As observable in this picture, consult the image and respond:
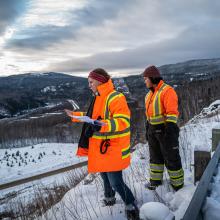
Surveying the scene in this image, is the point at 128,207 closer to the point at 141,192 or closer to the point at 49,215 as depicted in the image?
the point at 141,192

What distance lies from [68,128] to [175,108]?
159 ft

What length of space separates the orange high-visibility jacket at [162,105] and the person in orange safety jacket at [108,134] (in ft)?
3.02

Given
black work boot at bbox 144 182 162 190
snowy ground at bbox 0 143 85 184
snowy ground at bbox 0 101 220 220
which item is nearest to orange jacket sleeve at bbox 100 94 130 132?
snowy ground at bbox 0 101 220 220

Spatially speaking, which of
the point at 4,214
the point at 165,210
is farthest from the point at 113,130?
the point at 4,214

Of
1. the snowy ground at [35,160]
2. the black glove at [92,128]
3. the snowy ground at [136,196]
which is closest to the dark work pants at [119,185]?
the snowy ground at [136,196]

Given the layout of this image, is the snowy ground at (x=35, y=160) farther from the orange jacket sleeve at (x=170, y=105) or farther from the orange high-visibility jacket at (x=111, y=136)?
the orange high-visibility jacket at (x=111, y=136)

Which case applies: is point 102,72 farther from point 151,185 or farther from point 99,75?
point 151,185

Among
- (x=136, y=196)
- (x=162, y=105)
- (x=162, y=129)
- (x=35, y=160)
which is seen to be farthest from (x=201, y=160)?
(x=35, y=160)

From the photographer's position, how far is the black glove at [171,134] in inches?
165

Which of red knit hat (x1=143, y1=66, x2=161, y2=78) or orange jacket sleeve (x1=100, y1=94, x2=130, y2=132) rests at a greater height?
red knit hat (x1=143, y1=66, x2=161, y2=78)

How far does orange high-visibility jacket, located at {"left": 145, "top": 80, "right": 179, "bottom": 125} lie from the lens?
13.8 ft

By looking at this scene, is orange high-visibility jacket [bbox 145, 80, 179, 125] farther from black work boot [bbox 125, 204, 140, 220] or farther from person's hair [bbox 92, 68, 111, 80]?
black work boot [bbox 125, 204, 140, 220]

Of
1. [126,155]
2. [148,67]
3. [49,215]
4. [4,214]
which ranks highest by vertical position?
[148,67]

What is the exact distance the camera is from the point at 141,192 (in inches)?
172
